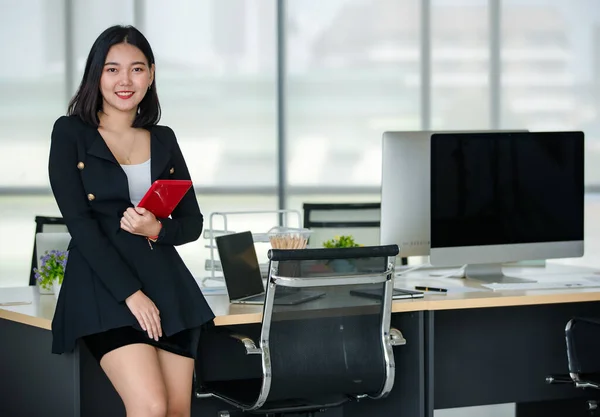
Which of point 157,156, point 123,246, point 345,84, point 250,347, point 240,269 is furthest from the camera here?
point 345,84

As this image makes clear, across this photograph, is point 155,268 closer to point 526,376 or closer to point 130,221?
point 130,221

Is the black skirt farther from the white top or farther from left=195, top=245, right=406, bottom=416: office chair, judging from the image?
the white top

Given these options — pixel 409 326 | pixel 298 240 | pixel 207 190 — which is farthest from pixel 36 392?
pixel 207 190

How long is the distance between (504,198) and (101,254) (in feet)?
6.05

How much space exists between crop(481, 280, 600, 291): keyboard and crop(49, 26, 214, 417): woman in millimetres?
1316

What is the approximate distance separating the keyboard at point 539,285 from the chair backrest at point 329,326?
686 millimetres

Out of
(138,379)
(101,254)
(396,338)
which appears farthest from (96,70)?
(396,338)

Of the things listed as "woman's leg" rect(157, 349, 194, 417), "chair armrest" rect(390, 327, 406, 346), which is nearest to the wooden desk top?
"chair armrest" rect(390, 327, 406, 346)

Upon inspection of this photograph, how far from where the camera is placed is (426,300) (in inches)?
137

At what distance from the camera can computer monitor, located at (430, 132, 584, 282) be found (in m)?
3.83

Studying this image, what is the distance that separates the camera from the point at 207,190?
7012mm

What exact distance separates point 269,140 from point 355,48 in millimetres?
948

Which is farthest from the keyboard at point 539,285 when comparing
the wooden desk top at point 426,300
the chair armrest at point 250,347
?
the chair armrest at point 250,347

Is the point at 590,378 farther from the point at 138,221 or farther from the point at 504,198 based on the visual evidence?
the point at 138,221
